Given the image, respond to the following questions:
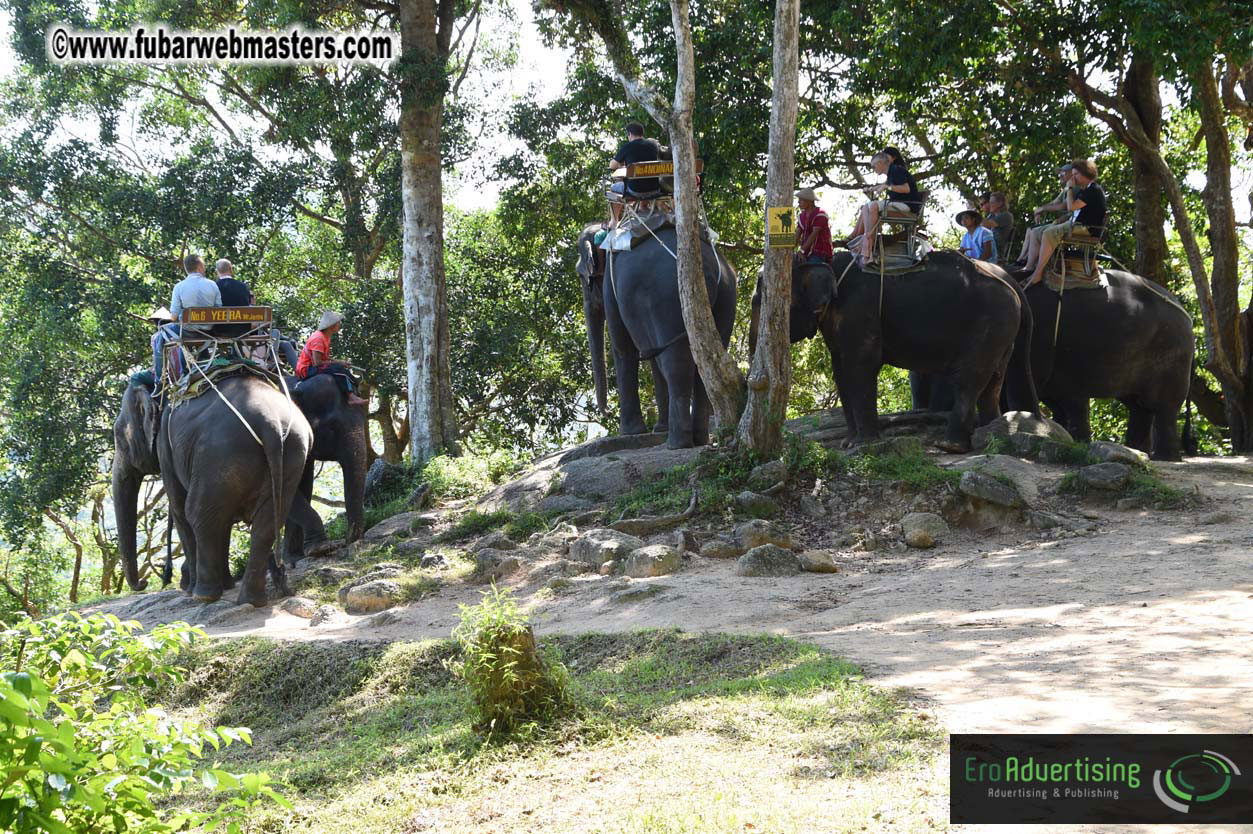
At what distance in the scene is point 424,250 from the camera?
14.9m

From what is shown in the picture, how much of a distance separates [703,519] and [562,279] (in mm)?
9387

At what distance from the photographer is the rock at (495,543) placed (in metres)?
10.3

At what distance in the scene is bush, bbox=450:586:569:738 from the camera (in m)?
5.59

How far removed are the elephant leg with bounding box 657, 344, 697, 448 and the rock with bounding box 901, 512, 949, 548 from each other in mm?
2692

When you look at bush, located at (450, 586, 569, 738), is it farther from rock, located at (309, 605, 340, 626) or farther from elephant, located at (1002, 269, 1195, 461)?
elephant, located at (1002, 269, 1195, 461)

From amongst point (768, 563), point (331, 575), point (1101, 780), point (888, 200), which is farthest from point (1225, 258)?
point (1101, 780)

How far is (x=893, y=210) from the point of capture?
11305 mm

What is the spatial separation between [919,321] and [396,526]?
199 inches

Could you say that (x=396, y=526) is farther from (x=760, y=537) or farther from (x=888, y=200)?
(x=888, y=200)

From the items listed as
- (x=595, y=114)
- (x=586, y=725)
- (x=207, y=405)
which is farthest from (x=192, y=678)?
(x=595, y=114)

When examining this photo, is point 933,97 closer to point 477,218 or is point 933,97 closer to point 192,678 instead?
point 477,218

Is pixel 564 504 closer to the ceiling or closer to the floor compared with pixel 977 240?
closer to the floor

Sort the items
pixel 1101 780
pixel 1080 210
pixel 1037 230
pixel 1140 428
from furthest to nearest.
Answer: pixel 1140 428, pixel 1037 230, pixel 1080 210, pixel 1101 780

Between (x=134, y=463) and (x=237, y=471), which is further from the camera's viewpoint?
(x=134, y=463)
